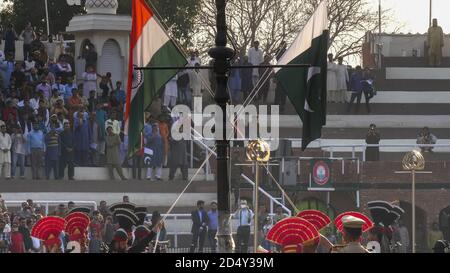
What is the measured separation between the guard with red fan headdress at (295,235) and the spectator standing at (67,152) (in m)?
16.1

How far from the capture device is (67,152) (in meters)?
31.8

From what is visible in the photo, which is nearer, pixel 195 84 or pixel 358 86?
pixel 195 84

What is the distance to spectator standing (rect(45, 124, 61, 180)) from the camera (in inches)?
1234

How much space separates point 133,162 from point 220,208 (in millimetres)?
18531

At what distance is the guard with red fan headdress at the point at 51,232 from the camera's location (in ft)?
61.4

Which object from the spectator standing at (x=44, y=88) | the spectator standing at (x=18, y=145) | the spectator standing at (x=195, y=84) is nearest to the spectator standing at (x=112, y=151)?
the spectator standing at (x=18, y=145)

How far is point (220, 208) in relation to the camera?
14.4 meters

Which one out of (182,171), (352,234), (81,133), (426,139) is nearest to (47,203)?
(81,133)

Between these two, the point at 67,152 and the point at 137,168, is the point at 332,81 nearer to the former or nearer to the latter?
the point at 137,168

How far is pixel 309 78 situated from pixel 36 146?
1594 cm

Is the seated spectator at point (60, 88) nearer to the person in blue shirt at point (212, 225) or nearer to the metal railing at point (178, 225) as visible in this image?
the metal railing at point (178, 225)

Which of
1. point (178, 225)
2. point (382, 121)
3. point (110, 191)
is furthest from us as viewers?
point (382, 121)
